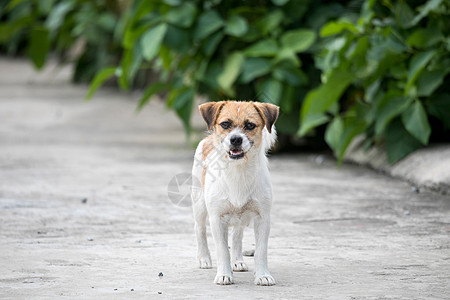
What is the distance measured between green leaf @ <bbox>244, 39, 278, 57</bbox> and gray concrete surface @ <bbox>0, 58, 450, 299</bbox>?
114 centimetres

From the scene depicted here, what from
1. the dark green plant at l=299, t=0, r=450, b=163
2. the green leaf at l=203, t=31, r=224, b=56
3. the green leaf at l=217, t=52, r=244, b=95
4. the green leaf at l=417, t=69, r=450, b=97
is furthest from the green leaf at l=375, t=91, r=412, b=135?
the green leaf at l=203, t=31, r=224, b=56

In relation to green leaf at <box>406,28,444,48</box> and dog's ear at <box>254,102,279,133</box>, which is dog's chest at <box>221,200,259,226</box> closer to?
dog's ear at <box>254,102,279,133</box>

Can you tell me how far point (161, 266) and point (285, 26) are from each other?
4.58 meters

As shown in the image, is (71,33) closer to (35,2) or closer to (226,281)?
(35,2)

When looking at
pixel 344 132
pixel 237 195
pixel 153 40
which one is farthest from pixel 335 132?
pixel 237 195

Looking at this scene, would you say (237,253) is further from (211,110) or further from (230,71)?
(230,71)

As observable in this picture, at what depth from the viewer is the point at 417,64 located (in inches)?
268

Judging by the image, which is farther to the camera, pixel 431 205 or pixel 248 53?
pixel 248 53

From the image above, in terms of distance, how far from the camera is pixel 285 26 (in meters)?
8.52

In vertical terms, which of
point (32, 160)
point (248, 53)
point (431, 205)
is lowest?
point (32, 160)

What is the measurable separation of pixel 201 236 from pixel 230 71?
3.84m

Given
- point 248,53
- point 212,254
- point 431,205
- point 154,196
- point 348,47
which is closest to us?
point 212,254

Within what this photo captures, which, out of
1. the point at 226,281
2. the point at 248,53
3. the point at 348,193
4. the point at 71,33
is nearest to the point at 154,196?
the point at 348,193

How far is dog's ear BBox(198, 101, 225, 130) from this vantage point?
14.4ft
